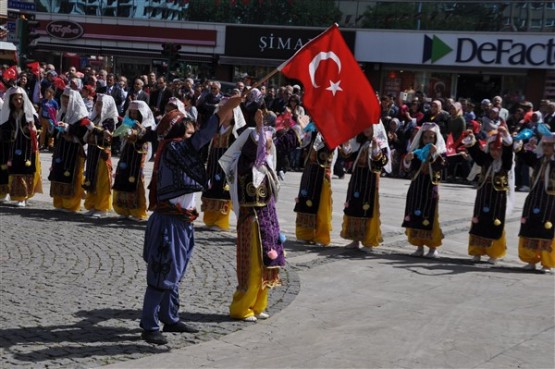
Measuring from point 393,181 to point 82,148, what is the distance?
9465 mm

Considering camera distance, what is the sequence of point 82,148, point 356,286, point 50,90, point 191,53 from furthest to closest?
point 191,53
point 50,90
point 82,148
point 356,286

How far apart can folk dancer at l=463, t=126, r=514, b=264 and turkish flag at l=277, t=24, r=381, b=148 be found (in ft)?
11.3

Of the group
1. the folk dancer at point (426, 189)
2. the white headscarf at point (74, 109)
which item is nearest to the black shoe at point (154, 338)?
the folk dancer at point (426, 189)

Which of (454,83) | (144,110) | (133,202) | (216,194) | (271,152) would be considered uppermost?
(454,83)

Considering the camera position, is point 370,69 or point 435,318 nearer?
point 435,318

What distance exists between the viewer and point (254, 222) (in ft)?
25.5

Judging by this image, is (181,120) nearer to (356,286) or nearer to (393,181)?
(356,286)

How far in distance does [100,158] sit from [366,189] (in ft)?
13.6

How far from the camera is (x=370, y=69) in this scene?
3409 centimetres

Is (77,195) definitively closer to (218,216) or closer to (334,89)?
(218,216)

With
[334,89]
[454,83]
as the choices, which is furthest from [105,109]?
[454,83]

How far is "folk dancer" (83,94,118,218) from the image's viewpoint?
43.1ft

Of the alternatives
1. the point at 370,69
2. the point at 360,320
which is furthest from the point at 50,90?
the point at 370,69

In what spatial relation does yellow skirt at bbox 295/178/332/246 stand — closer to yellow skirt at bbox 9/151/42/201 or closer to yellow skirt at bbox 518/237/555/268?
yellow skirt at bbox 518/237/555/268
